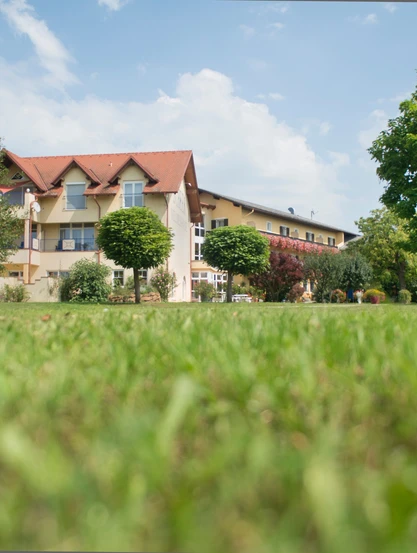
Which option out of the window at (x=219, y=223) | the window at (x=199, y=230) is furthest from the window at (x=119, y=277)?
the window at (x=219, y=223)

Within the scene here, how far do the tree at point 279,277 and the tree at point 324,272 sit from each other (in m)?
0.80

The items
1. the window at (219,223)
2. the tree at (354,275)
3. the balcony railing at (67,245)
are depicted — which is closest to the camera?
the balcony railing at (67,245)

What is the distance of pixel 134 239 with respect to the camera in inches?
910

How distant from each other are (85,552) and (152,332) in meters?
2.29

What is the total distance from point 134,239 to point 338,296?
2021cm

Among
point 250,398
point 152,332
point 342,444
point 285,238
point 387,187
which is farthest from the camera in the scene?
point 285,238

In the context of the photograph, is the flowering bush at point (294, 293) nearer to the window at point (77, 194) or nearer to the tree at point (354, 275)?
the tree at point (354, 275)

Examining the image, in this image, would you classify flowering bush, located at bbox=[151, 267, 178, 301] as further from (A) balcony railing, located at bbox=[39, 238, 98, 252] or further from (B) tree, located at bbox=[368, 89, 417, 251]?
(B) tree, located at bbox=[368, 89, 417, 251]

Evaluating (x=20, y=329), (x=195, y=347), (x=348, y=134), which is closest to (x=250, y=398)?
(x=195, y=347)

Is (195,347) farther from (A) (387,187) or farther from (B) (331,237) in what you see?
(B) (331,237)

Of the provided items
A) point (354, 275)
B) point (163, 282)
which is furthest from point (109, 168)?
point (354, 275)

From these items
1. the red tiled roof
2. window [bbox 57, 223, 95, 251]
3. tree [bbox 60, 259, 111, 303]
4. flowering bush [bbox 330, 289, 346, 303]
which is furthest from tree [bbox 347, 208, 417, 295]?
tree [bbox 60, 259, 111, 303]

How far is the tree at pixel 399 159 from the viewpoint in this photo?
93.7 feet

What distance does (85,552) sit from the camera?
2.60 ft
